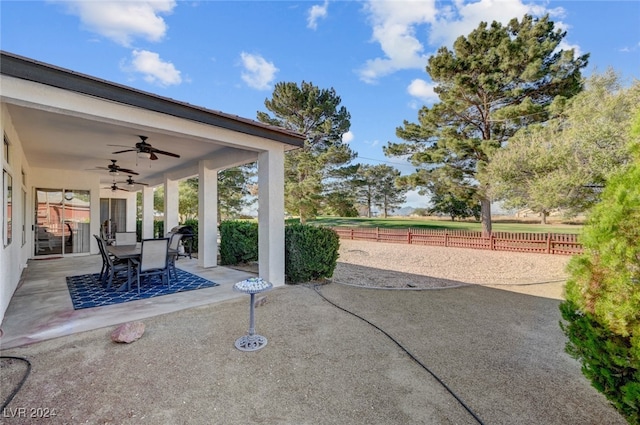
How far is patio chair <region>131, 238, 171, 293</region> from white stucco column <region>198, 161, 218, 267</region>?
7.40 ft

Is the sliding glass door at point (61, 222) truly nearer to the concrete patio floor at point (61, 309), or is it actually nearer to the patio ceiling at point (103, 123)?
the patio ceiling at point (103, 123)

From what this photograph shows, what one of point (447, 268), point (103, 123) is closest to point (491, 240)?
point (447, 268)

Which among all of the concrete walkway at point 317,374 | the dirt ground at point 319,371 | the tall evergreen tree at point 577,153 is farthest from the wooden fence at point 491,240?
the concrete walkway at point 317,374

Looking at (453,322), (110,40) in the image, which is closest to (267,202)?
(453,322)

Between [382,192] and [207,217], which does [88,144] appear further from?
[382,192]

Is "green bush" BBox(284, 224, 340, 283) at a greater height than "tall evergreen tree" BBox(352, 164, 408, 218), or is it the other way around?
"tall evergreen tree" BBox(352, 164, 408, 218)

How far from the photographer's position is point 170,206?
10.6 metres

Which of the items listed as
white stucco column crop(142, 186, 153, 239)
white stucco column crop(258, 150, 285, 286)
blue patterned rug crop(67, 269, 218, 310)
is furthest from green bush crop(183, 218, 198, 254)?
white stucco column crop(258, 150, 285, 286)

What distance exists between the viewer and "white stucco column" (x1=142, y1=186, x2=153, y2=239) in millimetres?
12836

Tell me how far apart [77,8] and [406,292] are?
8527 millimetres

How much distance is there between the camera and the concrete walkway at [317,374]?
7.39 ft

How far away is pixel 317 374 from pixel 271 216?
141 inches

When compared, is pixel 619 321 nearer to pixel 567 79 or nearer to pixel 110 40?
pixel 110 40

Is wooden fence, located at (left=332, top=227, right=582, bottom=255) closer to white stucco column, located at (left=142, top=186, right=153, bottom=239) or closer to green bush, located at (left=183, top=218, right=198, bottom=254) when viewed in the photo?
green bush, located at (left=183, top=218, right=198, bottom=254)
